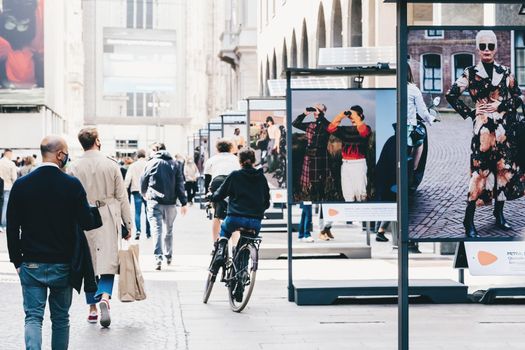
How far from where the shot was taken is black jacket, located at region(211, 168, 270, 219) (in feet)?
39.5

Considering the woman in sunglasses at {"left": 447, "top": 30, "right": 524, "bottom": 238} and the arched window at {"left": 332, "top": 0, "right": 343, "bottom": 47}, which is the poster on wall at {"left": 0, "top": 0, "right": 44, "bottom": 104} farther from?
the woman in sunglasses at {"left": 447, "top": 30, "right": 524, "bottom": 238}

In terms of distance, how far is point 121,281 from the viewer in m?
10.7

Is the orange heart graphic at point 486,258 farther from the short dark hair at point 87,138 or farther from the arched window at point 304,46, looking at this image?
the arched window at point 304,46

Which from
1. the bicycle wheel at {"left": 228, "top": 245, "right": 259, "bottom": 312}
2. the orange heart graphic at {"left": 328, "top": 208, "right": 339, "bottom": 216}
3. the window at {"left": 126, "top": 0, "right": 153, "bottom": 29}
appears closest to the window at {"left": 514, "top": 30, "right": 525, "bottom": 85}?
the bicycle wheel at {"left": 228, "top": 245, "right": 259, "bottom": 312}

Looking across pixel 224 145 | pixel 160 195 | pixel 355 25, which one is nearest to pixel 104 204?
pixel 160 195

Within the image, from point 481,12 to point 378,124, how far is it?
1211 cm

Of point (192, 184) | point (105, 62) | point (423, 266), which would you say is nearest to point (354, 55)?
point (423, 266)

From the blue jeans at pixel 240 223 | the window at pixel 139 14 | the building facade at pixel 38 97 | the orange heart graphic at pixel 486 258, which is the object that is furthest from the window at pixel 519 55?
the window at pixel 139 14

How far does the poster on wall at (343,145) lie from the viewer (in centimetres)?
1288

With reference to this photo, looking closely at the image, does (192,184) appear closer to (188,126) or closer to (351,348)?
(351,348)

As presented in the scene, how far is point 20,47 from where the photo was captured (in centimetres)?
6419

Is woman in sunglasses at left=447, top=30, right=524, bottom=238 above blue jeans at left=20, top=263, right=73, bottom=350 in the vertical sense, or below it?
above

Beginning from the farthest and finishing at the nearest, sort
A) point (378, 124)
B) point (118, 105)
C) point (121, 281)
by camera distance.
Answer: point (118, 105), point (378, 124), point (121, 281)

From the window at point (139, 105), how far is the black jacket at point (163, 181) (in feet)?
287
